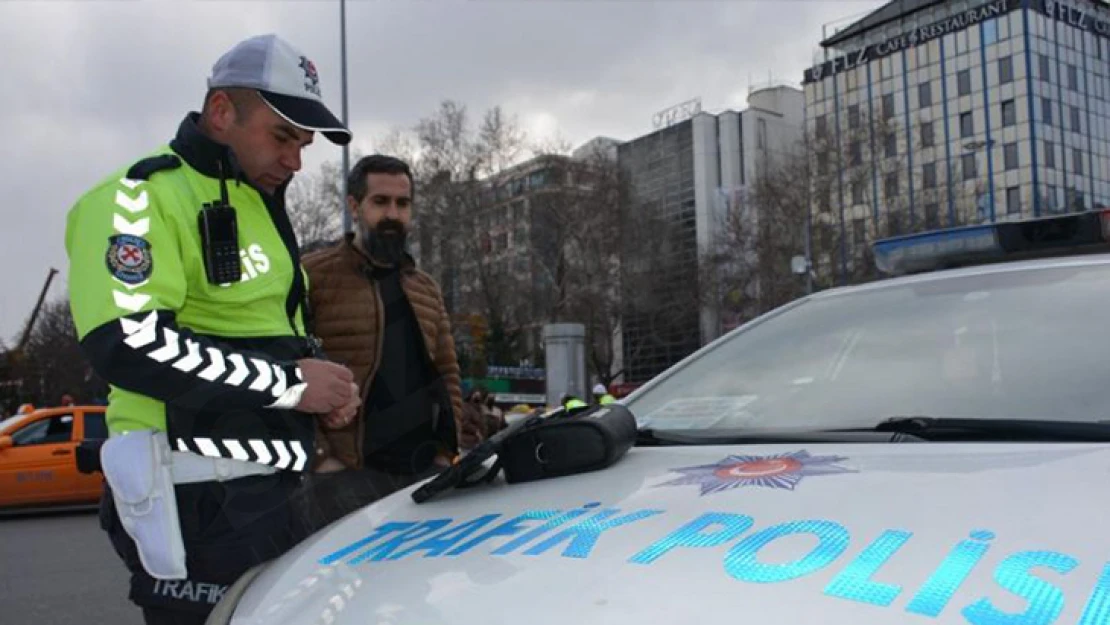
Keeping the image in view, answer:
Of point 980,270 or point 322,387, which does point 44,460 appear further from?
point 980,270

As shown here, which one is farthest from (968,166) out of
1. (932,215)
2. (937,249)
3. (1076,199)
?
(937,249)

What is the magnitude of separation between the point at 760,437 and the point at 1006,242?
114 centimetres

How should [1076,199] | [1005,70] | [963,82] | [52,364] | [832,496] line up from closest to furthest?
[832,496] → [1005,70] → [963,82] → [1076,199] → [52,364]

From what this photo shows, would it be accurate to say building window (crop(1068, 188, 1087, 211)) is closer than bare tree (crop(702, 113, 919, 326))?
No

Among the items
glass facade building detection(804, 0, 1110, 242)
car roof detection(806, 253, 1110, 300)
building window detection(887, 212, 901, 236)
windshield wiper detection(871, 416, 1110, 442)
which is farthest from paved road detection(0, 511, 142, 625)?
glass facade building detection(804, 0, 1110, 242)

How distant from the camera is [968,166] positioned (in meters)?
45.2

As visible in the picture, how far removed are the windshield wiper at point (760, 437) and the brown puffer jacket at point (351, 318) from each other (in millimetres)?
933

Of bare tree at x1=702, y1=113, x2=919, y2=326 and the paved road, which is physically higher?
bare tree at x1=702, y1=113, x2=919, y2=326

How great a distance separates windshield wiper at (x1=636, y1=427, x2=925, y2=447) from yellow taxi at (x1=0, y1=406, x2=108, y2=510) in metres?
10.2

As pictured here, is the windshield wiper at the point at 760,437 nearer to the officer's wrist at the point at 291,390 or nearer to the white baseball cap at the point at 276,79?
the officer's wrist at the point at 291,390

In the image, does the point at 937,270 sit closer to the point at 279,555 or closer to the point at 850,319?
the point at 850,319

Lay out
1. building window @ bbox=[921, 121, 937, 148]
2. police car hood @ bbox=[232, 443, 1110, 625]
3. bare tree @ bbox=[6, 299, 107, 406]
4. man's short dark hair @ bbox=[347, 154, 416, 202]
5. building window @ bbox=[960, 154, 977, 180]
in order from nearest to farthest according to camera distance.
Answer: police car hood @ bbox=[232, 443, 1110, 625]
man's short dark hair @ bbox=[347, 154, 416, 202]
building window @ bbox=[921, 121, 937, 148]
building window @ bbox=[960, 154, 977, 180]
bare tree @ bbox=[6, 299, 107, 406]

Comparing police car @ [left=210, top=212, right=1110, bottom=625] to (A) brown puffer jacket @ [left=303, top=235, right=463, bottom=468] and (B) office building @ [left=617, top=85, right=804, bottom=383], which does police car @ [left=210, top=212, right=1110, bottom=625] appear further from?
(B) office building @ [left=617, top=85, right=804, bottom=383]

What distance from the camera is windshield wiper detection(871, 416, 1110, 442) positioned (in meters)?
1.71
